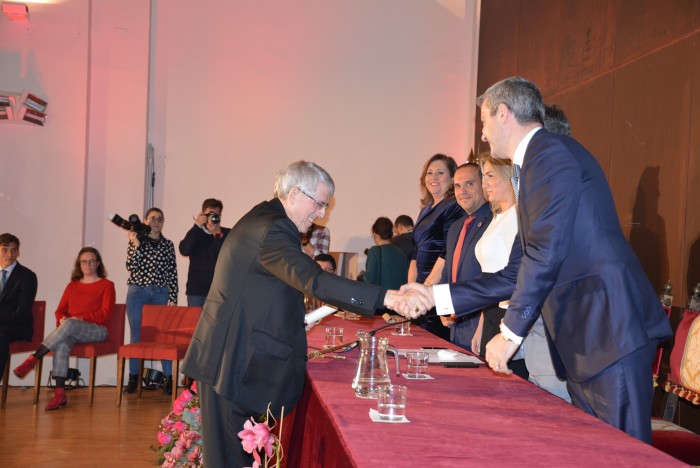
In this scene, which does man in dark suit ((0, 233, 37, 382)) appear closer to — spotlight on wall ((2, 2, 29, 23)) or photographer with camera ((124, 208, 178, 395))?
photographer with camera ((124, 208, 178, 395))

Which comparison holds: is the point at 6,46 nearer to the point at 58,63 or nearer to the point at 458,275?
the point at 58,63

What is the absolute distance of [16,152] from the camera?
6.84 m

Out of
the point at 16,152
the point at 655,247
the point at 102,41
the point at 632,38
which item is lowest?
the point at 655,247

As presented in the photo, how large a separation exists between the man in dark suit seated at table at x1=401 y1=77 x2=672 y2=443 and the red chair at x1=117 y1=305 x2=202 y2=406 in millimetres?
4179

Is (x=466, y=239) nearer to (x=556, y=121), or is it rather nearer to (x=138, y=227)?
(x=556, y=121)

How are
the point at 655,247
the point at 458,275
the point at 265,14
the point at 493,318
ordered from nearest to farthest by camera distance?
the point at 493,318 < the point at 458,275 < the point at 655,247 < the point at 265,14

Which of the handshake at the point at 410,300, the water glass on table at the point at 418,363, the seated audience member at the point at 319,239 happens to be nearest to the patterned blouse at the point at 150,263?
the seated audience member at the point at 319,239

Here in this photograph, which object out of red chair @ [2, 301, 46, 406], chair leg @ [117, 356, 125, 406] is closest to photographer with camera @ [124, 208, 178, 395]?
chair leg @ [117, 356, 125, 406]

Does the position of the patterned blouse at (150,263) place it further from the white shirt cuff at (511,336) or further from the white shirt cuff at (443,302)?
the white shirt cuff at (511,336)

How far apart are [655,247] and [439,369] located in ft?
6.61

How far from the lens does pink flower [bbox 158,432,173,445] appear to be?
2.87 meters

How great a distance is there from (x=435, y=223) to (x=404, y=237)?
1901mm

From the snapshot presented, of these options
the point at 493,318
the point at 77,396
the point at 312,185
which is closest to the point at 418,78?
the point at 77,396

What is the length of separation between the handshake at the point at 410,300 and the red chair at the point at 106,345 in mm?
4198
